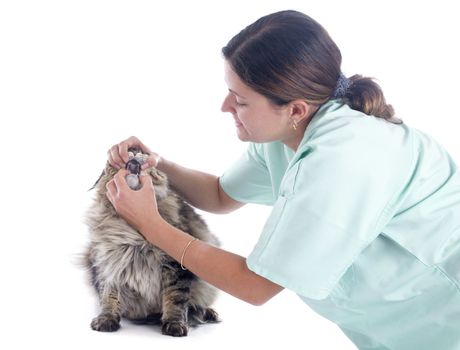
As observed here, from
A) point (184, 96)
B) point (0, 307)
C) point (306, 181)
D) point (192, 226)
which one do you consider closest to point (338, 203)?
point (306, 181)

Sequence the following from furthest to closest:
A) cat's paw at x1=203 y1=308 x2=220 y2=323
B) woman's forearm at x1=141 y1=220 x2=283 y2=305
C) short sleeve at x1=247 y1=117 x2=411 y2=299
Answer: cat's paw at x1=203 y1=308 x2=220 y2=323
woman's forearm at x1=141 y1=220 x2=283 y2=305
short sleeve at x1=247 y1=117 x2=411 y2=299

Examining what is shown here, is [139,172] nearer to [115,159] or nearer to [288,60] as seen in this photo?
[115,159]

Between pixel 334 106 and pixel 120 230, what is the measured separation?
2.83 feet

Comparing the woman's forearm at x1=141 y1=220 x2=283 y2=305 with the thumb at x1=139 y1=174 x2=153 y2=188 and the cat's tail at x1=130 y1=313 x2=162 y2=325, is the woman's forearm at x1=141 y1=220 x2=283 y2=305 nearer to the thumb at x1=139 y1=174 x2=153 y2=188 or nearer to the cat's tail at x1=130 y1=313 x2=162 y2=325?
the thumb at x1=139 y1=174 x2=153 y2=188

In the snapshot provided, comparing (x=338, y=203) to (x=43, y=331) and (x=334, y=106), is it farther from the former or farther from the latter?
(x=43, y=331)

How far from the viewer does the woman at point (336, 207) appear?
1802mm

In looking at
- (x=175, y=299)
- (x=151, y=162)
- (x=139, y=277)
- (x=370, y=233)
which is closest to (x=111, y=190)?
(x=151, y=162)

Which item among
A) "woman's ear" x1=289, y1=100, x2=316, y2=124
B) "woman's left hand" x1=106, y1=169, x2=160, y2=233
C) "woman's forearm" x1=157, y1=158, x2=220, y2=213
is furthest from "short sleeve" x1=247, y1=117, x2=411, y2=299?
"woman's forearm" x1=157, y1=158, x2=220, y2=213

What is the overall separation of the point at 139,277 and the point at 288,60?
929mm

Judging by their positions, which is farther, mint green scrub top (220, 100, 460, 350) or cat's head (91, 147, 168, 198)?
cat's head (91, 147, 168, 198)

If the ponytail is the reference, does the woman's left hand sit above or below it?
Result: below

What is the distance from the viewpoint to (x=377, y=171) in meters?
1.83

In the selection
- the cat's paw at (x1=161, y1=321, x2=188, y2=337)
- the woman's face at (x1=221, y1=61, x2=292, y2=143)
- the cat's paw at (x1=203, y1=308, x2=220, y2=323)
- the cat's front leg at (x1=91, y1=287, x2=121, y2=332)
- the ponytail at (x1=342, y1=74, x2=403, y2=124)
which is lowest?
the cat's paw at (x1=203, y1=308, x2=220, y2=323)

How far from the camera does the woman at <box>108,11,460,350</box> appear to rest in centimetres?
180
